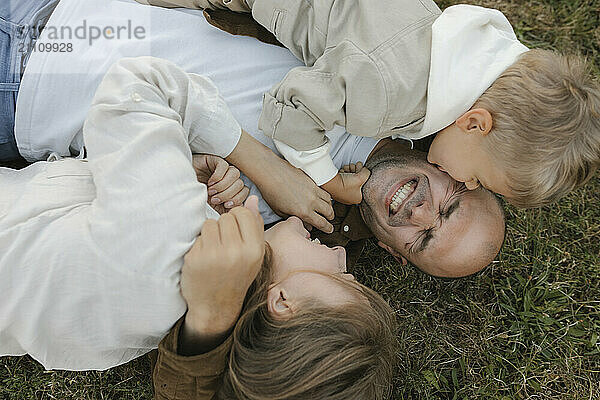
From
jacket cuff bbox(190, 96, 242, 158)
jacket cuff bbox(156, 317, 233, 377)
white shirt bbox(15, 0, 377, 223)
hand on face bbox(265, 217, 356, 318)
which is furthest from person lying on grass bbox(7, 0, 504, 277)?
jacket cuff bbox(156, 317, 233, 377)

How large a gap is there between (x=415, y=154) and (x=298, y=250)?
747mm

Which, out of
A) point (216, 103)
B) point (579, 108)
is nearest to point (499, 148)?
point (579, 108)

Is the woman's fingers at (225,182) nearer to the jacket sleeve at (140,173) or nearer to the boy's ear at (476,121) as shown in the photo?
the jacket sleeve at (140,173)

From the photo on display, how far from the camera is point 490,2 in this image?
333 centimetres

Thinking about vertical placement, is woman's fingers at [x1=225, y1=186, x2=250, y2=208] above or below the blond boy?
below

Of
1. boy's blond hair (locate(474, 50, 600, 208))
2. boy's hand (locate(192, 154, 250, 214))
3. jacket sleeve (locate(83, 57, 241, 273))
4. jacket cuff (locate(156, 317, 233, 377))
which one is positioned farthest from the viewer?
boy's hand (locate(192, 154, 250, 214))

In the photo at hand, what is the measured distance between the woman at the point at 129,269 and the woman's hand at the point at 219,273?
23 millimetres

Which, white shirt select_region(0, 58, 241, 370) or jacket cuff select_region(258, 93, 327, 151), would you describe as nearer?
white shirt select_region(0, 58, 241, 370)

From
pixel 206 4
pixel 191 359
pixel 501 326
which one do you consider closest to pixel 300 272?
pixel 191 359

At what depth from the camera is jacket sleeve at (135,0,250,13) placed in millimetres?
2342

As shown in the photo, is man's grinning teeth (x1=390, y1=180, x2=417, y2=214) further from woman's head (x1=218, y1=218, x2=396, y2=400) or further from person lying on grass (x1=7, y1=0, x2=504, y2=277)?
woman's head (x1=218, y1=218, x2=396, y2=400)

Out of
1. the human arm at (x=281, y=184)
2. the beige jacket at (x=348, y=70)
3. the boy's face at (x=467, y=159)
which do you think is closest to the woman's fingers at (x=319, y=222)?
the human arm at (x=281, y=184)

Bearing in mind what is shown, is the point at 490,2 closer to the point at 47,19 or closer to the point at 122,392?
the point at 47,19

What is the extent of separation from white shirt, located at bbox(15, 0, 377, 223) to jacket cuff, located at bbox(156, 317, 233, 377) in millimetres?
719
